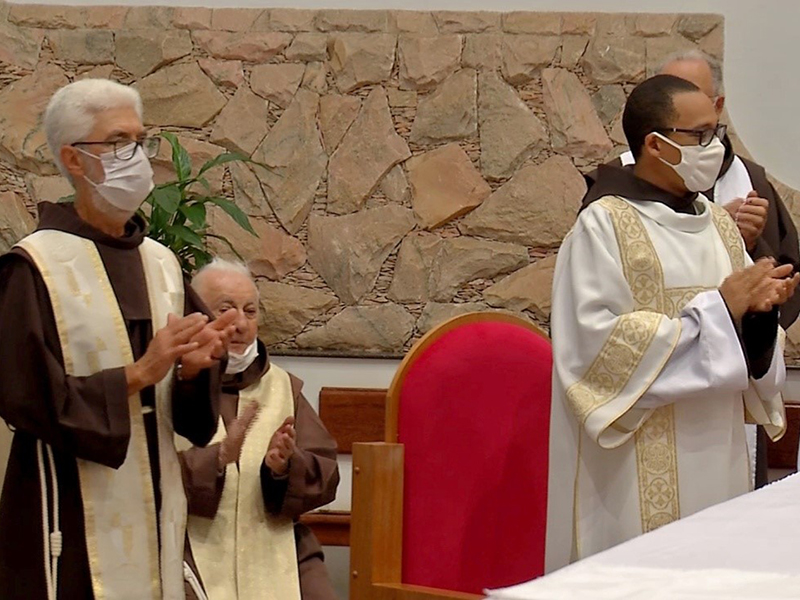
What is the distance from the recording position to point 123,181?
337 centimetres

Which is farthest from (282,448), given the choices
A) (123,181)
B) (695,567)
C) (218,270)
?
(695,567)

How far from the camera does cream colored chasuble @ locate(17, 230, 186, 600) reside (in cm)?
330

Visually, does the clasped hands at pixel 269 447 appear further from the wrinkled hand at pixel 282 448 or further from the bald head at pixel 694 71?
the bald head at pixel 694 71

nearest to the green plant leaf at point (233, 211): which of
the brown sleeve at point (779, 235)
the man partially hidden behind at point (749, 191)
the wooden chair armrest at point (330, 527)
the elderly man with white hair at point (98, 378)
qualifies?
the wooden chair armrest at point (330, 527)

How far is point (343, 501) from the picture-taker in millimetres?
5562

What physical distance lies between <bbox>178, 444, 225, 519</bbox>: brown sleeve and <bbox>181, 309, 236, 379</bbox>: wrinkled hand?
733 millimetres

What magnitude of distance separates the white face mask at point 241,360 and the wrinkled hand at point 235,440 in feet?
1.02

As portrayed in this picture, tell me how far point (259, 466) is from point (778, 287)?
159cm

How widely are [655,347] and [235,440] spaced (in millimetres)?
1222

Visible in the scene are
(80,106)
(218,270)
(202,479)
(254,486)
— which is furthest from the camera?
(218,270)

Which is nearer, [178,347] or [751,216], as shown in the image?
[178,347]

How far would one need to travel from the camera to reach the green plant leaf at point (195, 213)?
4980 millimetres

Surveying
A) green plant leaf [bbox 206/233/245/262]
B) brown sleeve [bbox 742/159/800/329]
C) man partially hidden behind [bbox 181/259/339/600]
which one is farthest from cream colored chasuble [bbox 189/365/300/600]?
brown sleeve [bbox 742/159/800/329]

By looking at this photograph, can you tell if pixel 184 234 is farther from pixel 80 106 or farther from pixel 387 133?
pixel 80 106
